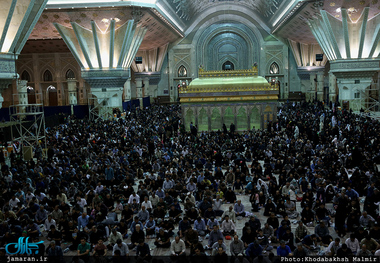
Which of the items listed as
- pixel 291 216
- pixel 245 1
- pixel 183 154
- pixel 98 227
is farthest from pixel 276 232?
pixel 245 1

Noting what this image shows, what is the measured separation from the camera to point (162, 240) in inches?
324

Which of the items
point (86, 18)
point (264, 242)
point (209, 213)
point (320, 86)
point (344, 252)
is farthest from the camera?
point (320, 86)

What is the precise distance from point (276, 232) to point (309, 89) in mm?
36163

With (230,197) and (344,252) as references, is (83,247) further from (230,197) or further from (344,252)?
(344,252)

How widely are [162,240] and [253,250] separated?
1.97m

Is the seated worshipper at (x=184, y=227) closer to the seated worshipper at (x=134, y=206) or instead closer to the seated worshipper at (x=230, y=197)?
the seated worshipper at (x=134, y=206)

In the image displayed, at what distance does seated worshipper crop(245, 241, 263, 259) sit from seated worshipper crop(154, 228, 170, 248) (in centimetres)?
180

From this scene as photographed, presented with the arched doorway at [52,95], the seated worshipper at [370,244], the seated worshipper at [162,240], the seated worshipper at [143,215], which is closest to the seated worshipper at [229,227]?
the seated worshipper at [162,240]

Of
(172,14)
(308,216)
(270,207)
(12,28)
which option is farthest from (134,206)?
(172,14)

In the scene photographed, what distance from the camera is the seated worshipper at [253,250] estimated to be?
23.5 feet

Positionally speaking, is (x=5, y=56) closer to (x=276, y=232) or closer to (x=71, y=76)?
(x=276, y=232)

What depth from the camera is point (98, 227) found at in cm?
845

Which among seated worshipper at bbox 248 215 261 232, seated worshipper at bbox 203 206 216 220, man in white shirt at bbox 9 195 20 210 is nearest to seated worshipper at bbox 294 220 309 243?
seated worshipper at bbox 248 215 261 232

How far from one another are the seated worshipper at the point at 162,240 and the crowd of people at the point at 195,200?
0.07 feet
